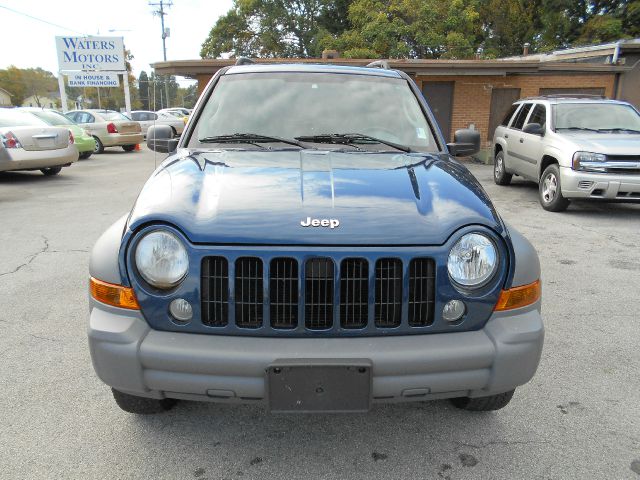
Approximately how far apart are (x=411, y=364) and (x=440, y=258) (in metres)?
0.44

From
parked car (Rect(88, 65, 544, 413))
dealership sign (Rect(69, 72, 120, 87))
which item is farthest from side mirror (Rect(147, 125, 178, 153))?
dealership sign (Rect(69, 72, 120, 87))

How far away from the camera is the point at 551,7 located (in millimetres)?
26922

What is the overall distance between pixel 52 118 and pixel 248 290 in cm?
1267

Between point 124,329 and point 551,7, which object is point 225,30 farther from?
point 124,329

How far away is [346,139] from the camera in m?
3.11

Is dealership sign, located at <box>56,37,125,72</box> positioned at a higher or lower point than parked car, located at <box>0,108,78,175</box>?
higher

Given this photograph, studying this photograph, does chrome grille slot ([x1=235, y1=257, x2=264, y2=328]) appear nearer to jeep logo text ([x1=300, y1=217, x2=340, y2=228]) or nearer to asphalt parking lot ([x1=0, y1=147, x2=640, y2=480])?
jeep logo text ([x1=300, y1=217, x2=340, y2=228])

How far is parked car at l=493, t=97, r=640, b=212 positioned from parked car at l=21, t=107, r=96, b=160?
10282 millimetres

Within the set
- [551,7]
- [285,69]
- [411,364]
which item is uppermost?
[551,7]

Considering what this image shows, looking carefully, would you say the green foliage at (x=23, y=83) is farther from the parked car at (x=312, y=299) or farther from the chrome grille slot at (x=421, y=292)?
the chrome grille slot at (x=421, y=292)

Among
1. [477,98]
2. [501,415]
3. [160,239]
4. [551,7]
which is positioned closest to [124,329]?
[160,239]

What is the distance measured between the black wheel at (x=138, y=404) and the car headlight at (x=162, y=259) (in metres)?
0.76

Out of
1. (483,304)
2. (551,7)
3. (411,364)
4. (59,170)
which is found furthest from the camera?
(551,7)

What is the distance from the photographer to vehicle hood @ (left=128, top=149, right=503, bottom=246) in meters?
2.03
